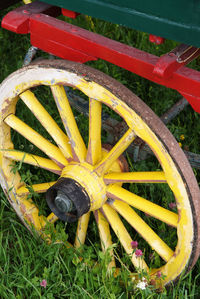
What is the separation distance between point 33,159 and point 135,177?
587 mm

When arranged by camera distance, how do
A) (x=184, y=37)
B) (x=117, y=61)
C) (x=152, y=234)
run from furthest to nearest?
1. (x=152, y=234)
2. (x=117, y=61)
3. (x=184, y=37)

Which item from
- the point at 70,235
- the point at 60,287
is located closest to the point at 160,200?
the point at 70,235

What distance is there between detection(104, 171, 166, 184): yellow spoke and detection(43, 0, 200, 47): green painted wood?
0.59m

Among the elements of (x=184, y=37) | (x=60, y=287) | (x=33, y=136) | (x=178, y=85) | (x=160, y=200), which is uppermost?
(x=184, y=37)

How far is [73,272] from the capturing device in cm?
238

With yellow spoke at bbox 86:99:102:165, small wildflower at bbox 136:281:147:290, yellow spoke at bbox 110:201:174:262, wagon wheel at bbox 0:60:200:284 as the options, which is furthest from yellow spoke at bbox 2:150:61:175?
small wildflower at bbox 136:281:147:290

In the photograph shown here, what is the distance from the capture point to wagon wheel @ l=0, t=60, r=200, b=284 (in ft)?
6.15

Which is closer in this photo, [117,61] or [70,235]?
[117,61]

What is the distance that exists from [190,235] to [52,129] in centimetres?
83

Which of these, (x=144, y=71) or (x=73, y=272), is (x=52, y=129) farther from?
(x=73, y=272)

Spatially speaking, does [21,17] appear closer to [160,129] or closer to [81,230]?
[160,129]

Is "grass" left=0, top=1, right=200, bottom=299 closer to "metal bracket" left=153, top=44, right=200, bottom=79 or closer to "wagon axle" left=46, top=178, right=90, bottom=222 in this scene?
"wagon axle" left=46, top=178, right=90, bottom=222

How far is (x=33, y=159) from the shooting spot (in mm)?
2393

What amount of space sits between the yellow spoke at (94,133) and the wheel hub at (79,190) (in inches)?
1.9
